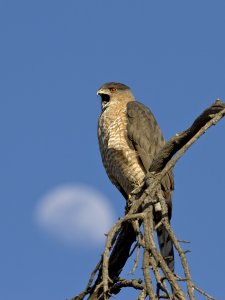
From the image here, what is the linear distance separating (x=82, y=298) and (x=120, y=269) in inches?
19.8

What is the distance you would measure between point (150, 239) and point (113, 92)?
5.07 m

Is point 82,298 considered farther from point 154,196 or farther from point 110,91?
point 110,91

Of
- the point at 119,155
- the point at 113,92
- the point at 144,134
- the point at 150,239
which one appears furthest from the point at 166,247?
the point at 150,239

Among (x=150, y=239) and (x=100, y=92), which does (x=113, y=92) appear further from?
(x=150, y=239)

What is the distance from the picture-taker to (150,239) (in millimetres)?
3316

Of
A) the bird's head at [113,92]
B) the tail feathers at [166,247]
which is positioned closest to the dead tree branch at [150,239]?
the tail feathers at [166,247]

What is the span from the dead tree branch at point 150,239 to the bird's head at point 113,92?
351 cm

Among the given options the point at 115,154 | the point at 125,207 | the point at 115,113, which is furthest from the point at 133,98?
the point at 125,207

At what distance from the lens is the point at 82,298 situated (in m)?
4.45

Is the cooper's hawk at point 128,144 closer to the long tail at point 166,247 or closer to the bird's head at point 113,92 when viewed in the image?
the bird's head at point 113,92

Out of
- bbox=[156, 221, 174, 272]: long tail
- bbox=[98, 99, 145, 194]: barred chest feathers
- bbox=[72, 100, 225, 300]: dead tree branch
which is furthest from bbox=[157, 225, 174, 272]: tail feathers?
bbox=[72, 100, 225, 300]: dead tree branch

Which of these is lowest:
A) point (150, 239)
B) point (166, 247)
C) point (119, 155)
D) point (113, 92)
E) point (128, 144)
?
point (150, 239)

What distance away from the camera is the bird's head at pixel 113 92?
810cm

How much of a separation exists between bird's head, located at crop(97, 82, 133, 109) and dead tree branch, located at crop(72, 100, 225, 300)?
138 inches
